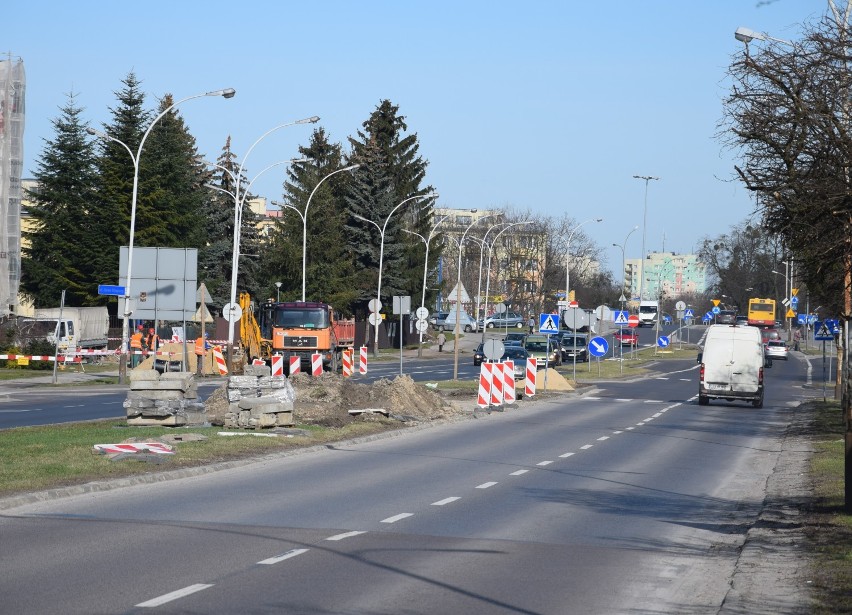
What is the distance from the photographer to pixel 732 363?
39.4 meters

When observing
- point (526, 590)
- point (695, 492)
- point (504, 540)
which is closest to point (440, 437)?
point (695, 492)

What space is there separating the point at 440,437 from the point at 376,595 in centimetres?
1669

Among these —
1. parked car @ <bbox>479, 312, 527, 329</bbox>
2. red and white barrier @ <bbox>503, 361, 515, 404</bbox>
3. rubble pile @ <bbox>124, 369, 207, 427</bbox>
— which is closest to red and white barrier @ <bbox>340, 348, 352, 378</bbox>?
red and white barrier @ <bbox>503, 361, 515, 404</bbox>

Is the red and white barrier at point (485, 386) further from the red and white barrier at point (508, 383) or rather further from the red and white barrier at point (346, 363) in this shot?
the red and white barrier at point (346, 363)

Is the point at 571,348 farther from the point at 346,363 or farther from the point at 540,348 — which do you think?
the point at 346,363

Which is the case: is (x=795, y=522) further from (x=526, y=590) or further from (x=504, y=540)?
(x=526, y=590)

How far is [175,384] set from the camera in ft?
71.4

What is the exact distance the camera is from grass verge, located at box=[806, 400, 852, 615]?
8.66 metres

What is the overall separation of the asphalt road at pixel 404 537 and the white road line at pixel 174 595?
3 centimetres

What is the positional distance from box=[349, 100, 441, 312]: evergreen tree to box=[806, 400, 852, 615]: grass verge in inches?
2438

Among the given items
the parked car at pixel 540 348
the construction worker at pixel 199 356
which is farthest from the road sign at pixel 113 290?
the parked car at pixel 540 348

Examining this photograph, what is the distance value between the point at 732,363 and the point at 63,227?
4566 cm

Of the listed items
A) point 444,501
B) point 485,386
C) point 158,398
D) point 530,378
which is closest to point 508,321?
point 530,378

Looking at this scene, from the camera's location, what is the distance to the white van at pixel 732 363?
39188mm
